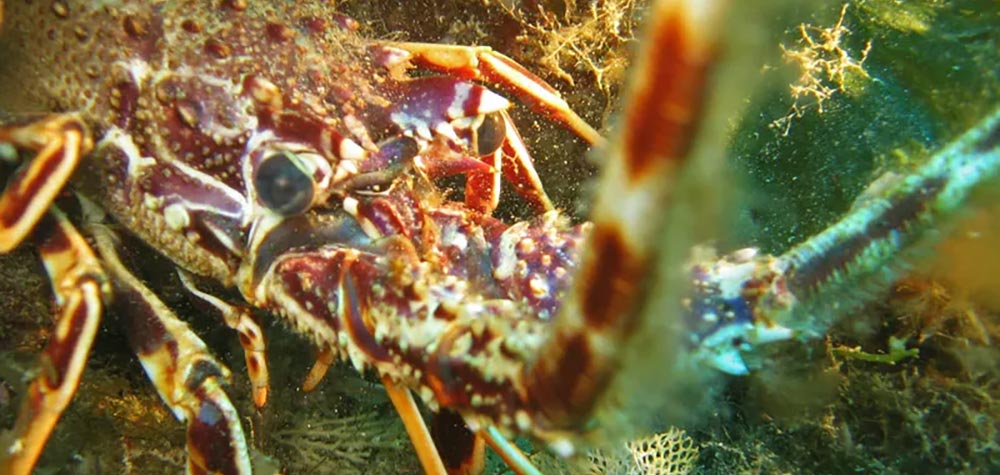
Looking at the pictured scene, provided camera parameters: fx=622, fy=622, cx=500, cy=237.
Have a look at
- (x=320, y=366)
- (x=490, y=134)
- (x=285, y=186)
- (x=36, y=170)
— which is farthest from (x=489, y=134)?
(x=36, y=170)

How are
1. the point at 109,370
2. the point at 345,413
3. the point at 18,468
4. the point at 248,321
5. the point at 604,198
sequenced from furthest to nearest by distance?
the point at 345,413
the point at 109,370
the point at 248,321
the point at 18,468
the point at 604,198

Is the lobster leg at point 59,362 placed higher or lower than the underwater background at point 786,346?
lower

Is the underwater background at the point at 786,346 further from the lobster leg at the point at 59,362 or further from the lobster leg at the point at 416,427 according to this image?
the lobster leg at the point at 416,427

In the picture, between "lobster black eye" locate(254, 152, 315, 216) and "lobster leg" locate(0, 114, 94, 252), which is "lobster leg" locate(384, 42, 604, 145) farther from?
"lobster leg" locate(0, 114, 94, 252)

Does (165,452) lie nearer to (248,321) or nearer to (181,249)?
(248,321)

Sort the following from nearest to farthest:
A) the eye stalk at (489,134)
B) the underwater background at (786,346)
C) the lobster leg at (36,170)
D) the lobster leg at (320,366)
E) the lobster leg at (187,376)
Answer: the lobster leg at (36,170)
the lobster leg at (187,376)
the lobster leg at (320,366)
the underwater background at (786,346)
the eye stalk at (489,134)

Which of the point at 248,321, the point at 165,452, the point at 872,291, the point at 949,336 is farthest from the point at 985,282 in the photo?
the point at 165,452

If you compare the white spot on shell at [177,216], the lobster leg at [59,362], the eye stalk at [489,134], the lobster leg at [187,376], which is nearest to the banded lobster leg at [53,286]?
the lobster leg at [59,362]
